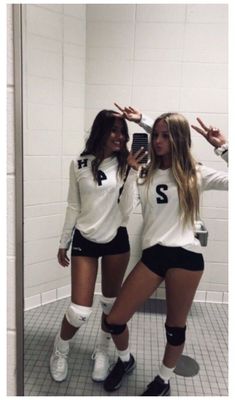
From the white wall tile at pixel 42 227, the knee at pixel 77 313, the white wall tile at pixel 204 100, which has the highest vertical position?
the white wall tile at pixel 204 100

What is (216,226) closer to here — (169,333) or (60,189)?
(169,333)

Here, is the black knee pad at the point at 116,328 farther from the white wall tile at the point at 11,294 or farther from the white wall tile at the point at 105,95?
the white wall tile at the point at 105,95

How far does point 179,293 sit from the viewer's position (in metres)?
1.14

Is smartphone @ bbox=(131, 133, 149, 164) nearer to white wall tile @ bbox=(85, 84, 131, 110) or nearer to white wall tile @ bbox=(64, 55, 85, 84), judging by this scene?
white wall tile @ bbox=(85, 84, 131, 110)

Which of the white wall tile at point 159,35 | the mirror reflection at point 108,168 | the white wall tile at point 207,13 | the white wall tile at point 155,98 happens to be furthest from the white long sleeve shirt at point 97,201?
the white wall tile at point 207,13

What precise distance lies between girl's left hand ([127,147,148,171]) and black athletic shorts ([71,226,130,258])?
0.25 m

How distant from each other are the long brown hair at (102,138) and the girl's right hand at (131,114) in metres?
0.02

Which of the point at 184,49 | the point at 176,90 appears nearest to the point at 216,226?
the point at 176,90

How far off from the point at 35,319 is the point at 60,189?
1.78ft

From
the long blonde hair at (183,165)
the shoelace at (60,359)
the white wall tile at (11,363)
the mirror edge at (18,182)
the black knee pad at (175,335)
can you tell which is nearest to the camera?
the mirror edge at (18,182)

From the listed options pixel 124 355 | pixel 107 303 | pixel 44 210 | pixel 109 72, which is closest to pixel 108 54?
pixel 109 72

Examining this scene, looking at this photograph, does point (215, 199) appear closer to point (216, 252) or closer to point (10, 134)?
point (216, 252)

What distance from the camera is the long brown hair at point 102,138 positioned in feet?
3.96

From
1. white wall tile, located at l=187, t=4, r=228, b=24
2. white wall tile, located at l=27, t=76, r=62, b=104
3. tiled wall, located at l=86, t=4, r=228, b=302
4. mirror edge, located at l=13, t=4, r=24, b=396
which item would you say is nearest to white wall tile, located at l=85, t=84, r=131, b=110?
tiled wall, located at l=86, t=4, r=228, b=302
